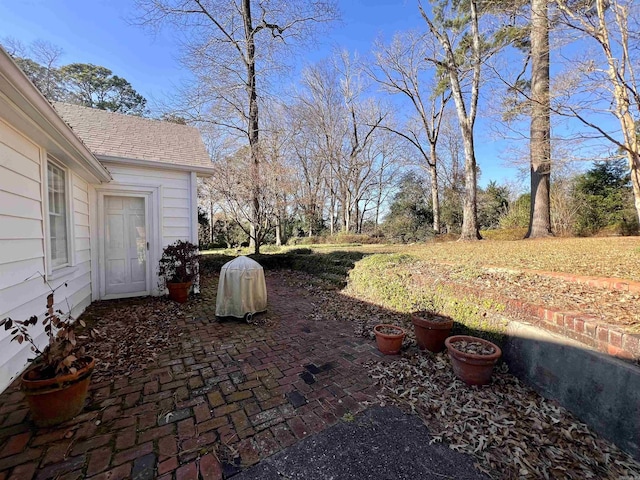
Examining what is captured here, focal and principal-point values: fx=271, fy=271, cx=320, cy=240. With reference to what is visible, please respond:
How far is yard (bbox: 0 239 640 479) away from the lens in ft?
5.61

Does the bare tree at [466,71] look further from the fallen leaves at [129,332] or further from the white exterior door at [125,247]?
the white exterior door at [125,247]

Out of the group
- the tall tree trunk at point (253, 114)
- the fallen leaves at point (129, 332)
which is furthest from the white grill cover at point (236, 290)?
the tall tree trunk at point (253, 114)

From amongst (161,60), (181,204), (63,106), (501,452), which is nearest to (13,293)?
(181,204)

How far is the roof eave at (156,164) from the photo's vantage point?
4762 millimetres

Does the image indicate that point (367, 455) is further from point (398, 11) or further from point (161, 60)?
point (398, 11)

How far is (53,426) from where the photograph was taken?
1966 millimetres

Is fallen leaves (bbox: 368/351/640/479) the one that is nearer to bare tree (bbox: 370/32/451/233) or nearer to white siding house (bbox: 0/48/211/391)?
white siding house (bbox: 0/48/211/391)

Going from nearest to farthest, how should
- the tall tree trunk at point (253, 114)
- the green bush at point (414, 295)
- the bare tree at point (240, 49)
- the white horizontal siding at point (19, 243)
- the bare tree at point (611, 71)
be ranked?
the white horizontal siding at point (19, 243)
the green bush at point (414, 295)
the bare tree at point (611, 71)
the tall tree trunk at point (253, 114)
the bare tree at point (240, 49)

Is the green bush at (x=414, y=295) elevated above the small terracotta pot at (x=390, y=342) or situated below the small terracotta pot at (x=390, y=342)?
above

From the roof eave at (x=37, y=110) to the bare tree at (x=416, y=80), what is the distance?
13.6 meters

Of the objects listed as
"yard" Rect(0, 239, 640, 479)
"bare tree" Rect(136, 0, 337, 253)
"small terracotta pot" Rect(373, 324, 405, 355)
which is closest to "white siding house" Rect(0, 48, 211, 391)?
"yard" Rect(0, 239, 640, 479)

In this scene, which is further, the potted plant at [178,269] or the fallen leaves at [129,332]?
the potted plant at [178,269]

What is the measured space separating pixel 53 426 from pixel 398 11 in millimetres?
14970

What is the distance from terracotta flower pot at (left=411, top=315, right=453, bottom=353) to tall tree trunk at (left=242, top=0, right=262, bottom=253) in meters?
6.90
